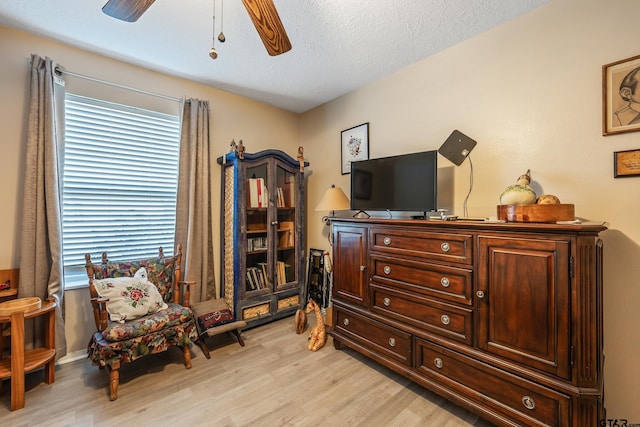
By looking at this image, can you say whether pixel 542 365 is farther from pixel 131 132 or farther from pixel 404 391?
pixel 131 132

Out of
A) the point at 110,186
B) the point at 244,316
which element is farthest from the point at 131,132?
the point at 244,316

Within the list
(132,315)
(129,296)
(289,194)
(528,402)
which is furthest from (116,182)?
(528,402)

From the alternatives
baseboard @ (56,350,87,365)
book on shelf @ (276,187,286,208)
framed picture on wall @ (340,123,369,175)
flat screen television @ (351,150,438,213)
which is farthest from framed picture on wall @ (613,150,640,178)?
baseboard @ (56,350,87,365)

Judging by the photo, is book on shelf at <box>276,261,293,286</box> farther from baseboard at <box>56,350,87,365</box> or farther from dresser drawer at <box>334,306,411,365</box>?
baseboard at <box>56,350,87,365</box>

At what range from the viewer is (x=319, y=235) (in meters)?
3.53

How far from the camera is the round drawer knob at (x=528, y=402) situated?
1.42 m

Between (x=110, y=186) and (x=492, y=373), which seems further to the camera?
(x=110, y=186)

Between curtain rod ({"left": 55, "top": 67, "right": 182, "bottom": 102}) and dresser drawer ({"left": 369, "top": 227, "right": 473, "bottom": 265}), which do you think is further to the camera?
curtain rod ({"left": 55, "top": 67, "right": 182, "bottom": 102})

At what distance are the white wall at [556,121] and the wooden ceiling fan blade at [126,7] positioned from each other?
2079 millimetres

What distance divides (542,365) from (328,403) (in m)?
1.25

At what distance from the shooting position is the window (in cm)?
232

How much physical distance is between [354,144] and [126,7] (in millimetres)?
2183

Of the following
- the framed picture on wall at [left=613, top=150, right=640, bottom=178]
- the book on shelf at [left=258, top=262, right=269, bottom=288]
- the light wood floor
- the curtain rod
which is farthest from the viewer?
the book on shelf at [left=258, top=262, right=269, bottom=288]

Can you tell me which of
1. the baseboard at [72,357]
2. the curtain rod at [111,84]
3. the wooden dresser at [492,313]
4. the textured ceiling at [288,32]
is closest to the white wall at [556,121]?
the textured ceiling at [288,32]
